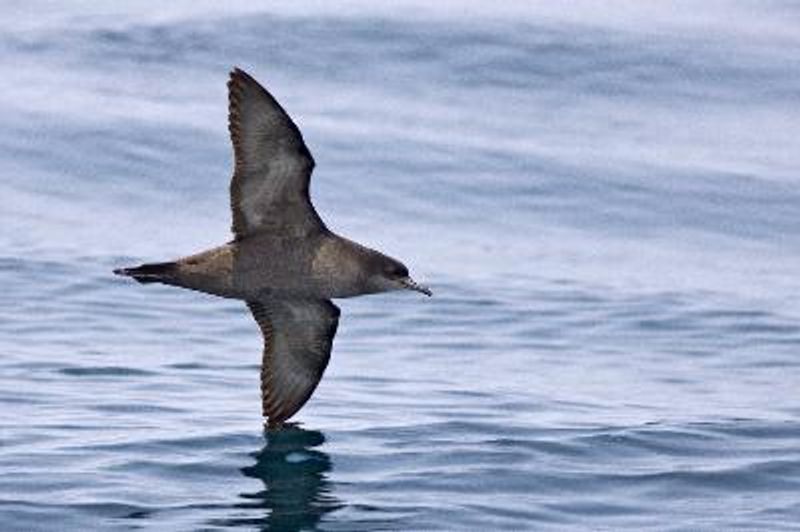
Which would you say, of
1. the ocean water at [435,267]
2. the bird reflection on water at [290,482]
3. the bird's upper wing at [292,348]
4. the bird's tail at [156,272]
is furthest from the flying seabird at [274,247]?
the ocean water at [435,267]

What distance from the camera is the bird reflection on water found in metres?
13.2

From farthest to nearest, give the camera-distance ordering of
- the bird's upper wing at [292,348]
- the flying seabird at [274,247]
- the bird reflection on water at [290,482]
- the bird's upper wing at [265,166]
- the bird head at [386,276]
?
the bird's upper wing at [292,348] → the bird head at [386,276] → the flying seabird at [274,247] → the bird's upper wing at [265,166] → the bird reflection on water at [290,482]

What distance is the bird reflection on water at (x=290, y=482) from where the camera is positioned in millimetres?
13188

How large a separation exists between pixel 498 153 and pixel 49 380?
7.23 m

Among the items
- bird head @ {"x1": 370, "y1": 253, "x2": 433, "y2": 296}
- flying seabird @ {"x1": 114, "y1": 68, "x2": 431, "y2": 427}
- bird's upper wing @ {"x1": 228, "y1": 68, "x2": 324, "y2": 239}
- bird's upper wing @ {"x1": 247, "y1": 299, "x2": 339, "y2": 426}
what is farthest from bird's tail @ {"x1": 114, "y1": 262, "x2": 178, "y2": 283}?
bird head @ {"x1": 370, "y1": 253, "x2": 433, "y2": 296}

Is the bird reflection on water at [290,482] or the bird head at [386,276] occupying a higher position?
the bird head at [386,276]

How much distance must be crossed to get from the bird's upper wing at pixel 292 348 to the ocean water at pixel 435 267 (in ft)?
1.00

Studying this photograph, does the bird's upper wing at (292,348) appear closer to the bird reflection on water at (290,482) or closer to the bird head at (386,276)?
the bird reflection on water at (290,482)

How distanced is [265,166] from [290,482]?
1694 millimetres

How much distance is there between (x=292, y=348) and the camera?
14672mm

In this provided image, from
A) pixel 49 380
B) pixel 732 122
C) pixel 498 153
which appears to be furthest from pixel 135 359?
pixel 732 122

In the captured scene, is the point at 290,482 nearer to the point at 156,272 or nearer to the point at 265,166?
the point at 156,272

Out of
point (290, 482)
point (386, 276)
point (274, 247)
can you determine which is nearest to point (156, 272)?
point (274, 247)

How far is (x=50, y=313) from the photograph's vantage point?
18.3m
